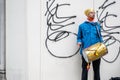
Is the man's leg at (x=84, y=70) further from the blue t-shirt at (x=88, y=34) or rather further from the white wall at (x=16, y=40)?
the white wall at (x=16, y=40)

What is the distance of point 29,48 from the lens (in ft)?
19.0

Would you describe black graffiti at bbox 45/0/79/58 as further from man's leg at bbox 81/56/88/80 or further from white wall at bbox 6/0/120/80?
man's leg at bbox 81/56/88/80

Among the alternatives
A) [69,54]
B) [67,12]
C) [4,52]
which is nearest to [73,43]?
[69,54]

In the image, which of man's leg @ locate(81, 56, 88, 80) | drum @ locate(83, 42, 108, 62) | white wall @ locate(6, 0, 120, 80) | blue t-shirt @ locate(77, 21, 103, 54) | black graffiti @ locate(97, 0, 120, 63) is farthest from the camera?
black graffiti @ locate(97, 0, 120, 63)

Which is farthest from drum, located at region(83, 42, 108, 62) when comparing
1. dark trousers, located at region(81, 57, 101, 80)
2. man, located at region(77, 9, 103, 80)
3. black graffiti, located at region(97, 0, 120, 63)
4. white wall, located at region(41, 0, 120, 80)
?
black graffiti, located at region(97, 0, 120, 63)

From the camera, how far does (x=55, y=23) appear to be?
5926 mm

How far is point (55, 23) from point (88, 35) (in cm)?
80

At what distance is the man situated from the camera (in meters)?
5.56

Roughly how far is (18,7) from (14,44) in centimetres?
82

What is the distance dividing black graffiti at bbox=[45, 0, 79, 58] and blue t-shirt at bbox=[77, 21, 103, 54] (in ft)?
1.36

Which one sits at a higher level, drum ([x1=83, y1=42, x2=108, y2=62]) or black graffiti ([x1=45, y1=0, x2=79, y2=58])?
black graffiti ([x1=45, y1=0, x2=79, y2=58])

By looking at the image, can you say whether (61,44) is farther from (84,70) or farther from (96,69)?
(96,69)

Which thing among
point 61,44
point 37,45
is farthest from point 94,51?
point 37,45

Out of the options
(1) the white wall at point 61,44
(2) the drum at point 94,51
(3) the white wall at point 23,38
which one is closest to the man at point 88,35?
(2) the drum at point 94,51
